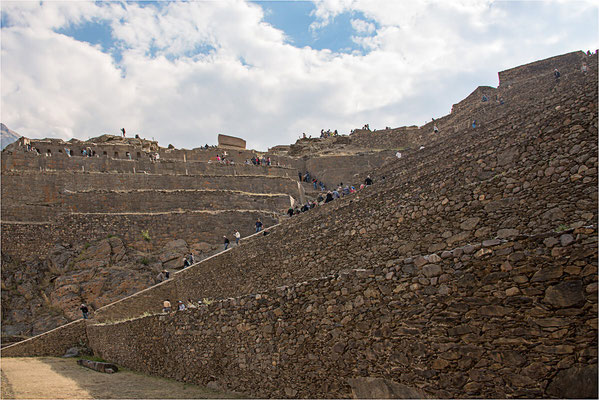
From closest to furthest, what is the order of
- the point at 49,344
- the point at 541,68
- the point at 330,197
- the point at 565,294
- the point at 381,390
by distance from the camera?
the point at 565,294 → the point at 381,390 → the point at 49,344 → the point at 330,197 → the point at 541,68

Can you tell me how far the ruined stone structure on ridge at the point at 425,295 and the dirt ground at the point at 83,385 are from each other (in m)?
0.41

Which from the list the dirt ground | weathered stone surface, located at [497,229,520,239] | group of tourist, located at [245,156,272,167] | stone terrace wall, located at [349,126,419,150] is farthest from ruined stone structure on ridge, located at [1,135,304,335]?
weathered stone surface, located at [497,229,520,239]

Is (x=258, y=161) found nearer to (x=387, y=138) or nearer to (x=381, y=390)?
(x=387, y=138)

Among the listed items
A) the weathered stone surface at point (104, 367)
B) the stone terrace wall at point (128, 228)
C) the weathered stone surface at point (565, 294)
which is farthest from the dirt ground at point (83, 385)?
the stone terrace wall at point (128, 228)

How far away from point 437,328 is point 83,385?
8.69 meters

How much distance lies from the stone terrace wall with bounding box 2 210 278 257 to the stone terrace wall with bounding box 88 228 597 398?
13719mm

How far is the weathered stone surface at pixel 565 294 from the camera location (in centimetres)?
450

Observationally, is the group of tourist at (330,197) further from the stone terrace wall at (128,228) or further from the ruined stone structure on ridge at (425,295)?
the stone terrace wall at (128,228)

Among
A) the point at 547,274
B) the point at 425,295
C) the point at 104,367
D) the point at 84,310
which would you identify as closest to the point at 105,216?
the point at 84,310

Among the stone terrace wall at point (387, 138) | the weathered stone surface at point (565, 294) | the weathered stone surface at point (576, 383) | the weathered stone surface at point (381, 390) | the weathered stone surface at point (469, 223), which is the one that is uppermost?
the stone terrace wall at point (387, 138)

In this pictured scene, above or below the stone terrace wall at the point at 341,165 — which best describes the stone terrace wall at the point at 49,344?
below

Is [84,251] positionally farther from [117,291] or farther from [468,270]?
[468,270]

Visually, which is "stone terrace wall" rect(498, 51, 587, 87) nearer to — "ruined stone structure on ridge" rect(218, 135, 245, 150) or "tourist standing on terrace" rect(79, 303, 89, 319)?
"ruined stone structure on ridge" rect(218, 135, 245, 150)

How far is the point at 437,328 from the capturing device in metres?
5.58
